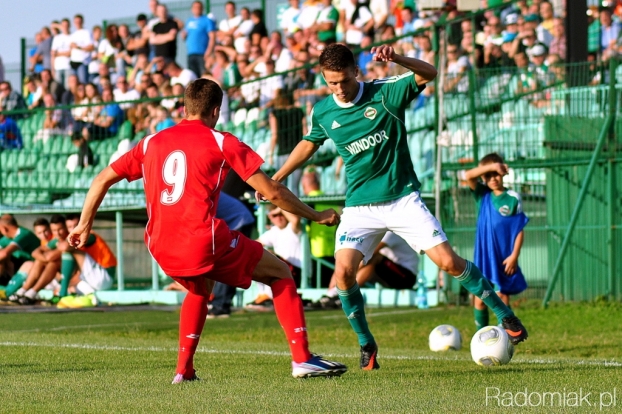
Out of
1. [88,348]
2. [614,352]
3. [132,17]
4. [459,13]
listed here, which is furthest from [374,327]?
[132,17]

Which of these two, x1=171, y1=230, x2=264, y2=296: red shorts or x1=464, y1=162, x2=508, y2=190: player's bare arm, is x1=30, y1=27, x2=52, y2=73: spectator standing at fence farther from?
x1=171, y1=230, x2=264, y2=296: red shorts

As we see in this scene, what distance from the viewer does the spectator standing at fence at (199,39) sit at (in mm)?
24469

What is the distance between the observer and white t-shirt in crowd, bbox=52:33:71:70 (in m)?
27.2

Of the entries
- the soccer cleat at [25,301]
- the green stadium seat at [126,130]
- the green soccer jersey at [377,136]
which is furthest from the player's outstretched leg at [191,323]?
the green stadium seat at [126,130]

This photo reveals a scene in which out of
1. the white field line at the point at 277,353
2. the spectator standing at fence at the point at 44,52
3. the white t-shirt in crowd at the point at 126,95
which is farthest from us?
Result: the spectator standing at fence at the point at 44,52

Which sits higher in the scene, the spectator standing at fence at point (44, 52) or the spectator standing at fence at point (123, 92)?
the spectator standing at fence at point (44, 52)

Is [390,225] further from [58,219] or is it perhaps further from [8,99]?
[8,99]

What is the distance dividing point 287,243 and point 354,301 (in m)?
8.50

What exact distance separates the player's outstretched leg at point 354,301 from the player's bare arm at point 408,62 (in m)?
1.38

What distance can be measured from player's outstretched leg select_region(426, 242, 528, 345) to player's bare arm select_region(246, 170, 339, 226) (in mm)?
1421

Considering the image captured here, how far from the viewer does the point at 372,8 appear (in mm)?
21953

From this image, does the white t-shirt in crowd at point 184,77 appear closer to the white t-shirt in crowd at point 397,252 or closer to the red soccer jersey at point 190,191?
the white t-shirt in crowd at point 397,252

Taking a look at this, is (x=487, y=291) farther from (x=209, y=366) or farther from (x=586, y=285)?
(x=586, y=285)

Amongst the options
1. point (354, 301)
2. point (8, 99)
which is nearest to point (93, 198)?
point (354, 301)
